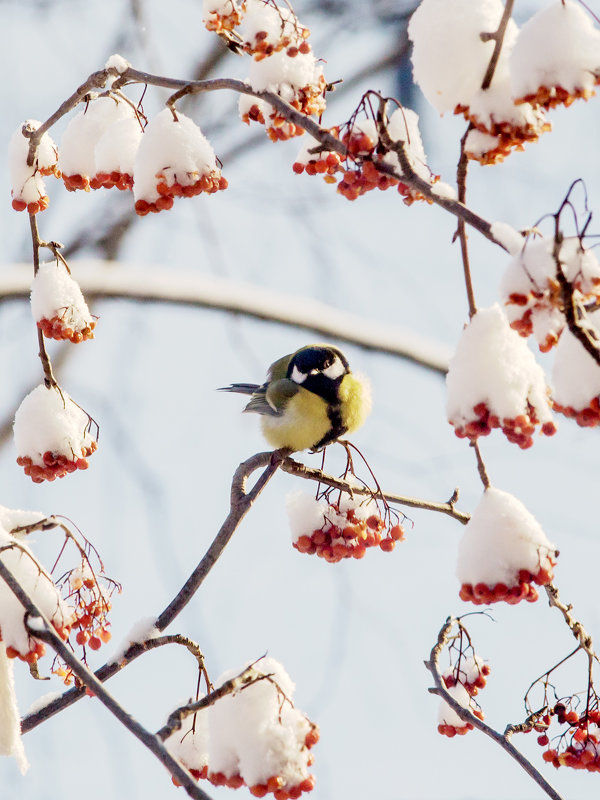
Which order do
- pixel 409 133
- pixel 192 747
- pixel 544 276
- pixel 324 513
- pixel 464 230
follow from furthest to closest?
1. pixel 324 513
2. pixel 192 747
3. pixel 409 133
4. pixel 464 230
5. pixel 544 276

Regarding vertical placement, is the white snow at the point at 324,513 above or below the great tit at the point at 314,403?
below

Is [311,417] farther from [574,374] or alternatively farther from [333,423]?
[574,374]

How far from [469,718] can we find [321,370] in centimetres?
184

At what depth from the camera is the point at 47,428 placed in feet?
5.59

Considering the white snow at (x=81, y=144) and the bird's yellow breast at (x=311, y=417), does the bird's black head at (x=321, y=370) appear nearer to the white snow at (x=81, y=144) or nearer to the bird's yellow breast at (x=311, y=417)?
the bird's yellow breast at (x=311, y=417)

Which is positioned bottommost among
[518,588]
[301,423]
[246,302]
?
[518,588]

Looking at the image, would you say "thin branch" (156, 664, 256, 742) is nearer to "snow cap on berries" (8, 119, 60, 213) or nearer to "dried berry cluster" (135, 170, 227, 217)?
"dried berry cluster" (135, 170, 227, 217)

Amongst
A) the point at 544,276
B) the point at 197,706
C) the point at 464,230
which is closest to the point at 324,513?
the point at 197,706

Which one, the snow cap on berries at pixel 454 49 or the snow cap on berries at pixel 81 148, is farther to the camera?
the snow cap on berries at pixel 81 148

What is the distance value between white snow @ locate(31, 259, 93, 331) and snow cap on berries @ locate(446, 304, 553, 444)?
30.4 inches

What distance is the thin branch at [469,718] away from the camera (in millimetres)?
1298

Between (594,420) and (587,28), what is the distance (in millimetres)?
451

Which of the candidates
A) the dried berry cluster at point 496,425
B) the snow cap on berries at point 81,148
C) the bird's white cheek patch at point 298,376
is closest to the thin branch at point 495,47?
the dried berry cluster at point 496,425

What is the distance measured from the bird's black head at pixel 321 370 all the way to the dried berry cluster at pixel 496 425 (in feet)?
6.14
